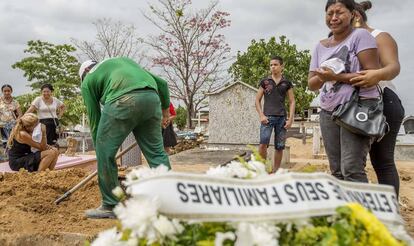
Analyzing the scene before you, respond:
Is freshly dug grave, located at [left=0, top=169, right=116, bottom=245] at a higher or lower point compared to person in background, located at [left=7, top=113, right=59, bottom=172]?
lower

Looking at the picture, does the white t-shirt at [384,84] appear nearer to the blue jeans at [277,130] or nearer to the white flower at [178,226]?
the white flower at [178,226]

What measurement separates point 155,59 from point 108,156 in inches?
814

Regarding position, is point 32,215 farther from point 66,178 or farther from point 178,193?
point 178,193

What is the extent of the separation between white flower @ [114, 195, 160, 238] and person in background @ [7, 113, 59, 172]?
5.21 metres

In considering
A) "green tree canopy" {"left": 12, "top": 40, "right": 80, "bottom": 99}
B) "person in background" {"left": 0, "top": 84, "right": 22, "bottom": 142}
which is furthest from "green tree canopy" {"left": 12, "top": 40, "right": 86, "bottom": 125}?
"person in background" {"left": 0, "top": 84, "right": 22, "bottom": 142}

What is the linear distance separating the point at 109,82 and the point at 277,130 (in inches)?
128

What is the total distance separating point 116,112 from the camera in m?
3.54

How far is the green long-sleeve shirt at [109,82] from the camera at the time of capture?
360cm

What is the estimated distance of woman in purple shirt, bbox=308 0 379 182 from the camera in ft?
8.55

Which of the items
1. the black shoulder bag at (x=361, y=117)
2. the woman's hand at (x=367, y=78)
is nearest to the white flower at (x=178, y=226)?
the black shoulder bag at (x=361, y=117)

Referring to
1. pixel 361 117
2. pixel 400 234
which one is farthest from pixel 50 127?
pixel 400 234

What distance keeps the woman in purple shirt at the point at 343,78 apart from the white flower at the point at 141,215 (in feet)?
5.30

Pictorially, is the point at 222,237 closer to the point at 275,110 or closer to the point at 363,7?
the point at 363,7

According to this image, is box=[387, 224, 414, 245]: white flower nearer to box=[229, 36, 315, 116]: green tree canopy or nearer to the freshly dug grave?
the freshly dug grave
